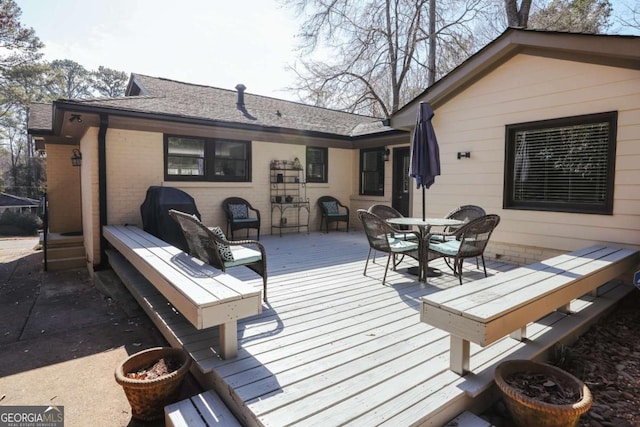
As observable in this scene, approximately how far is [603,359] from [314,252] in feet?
13.6

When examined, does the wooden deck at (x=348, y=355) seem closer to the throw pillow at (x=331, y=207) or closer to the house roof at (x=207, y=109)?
the house roof at (x=207, y=109)

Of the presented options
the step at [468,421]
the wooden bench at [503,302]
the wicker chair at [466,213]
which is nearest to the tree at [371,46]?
the wicker chair at [466,213]

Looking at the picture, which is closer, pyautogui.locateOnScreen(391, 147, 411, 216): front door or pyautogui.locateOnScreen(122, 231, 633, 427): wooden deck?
pyautogui.locateOnScreen(122, 231, 633, 427): wooden deck

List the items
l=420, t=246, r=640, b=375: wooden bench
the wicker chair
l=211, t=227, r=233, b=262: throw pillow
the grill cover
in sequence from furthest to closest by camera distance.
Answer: the grill cover < the wicker chair < l=211, t=227, r=233, b=262: throw pillow < l=420, t=246, r=640, b=375: wooden bench

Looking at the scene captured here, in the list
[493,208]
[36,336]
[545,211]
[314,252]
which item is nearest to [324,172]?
[314,252]

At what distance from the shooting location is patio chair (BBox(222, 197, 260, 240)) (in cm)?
722

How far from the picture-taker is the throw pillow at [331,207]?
351 inches

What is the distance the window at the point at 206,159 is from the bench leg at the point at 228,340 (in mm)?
5327

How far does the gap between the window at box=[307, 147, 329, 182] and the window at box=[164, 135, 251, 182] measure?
1.73 meters

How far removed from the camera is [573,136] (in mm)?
4605

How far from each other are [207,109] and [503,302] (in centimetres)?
693

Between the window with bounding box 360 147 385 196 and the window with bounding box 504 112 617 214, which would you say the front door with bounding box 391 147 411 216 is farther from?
the window with bounding box 504 112 617 214

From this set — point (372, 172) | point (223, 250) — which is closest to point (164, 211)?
point (223, 250)

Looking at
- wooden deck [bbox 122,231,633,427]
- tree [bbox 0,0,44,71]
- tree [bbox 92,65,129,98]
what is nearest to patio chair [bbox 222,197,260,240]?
wooden deck [bbox 122,231,633,427]
